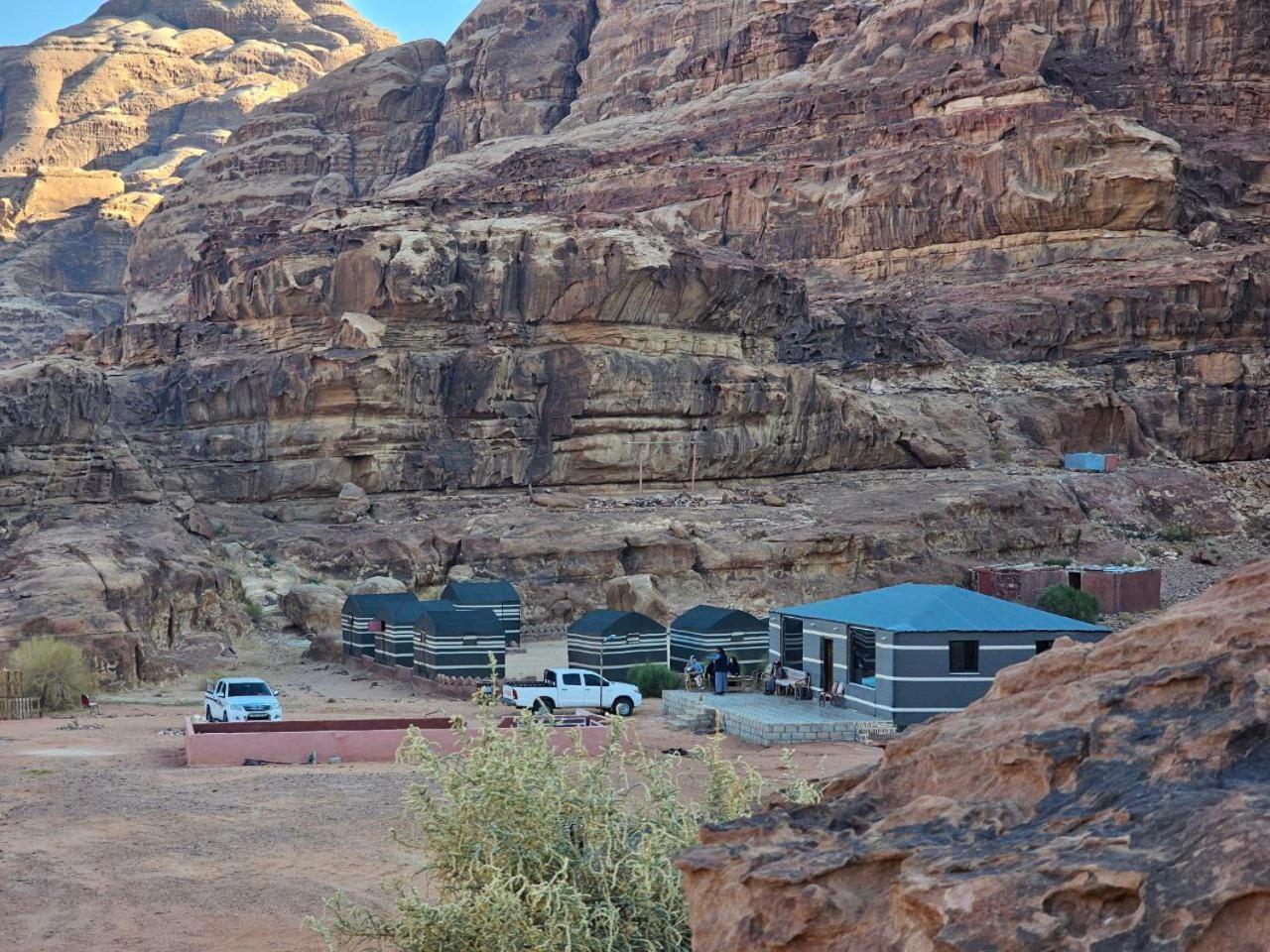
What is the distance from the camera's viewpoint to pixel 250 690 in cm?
2717

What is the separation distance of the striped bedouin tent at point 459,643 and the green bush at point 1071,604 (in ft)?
65.2

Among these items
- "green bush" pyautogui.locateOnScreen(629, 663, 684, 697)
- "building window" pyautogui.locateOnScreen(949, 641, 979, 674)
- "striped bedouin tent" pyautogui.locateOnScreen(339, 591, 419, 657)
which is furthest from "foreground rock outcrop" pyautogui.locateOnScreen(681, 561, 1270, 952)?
"striped bedouin tent" pyautogui.locateOnScreen(339, 591, 419, 657)

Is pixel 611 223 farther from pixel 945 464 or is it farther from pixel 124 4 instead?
pixel 124 4

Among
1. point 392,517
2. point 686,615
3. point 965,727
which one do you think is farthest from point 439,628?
point 965,727

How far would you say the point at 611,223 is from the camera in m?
61.3

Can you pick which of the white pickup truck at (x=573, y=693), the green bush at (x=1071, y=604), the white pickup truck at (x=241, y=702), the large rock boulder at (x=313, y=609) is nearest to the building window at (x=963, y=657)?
the white pickup truck at (x=573, y=693)

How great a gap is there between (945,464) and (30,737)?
148ft

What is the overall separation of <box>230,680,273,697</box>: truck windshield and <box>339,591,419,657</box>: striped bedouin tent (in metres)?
9.17

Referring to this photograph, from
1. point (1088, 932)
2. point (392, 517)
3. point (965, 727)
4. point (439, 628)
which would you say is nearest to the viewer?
point (1088, 932)

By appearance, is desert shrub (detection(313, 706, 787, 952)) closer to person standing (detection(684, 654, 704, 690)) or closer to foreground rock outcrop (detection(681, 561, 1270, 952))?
foreground rock outcrop (detection(681, 561, 1270, 952))

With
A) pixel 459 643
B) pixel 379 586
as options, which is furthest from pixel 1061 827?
pixel 379 586

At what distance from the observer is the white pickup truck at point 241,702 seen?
2603cm

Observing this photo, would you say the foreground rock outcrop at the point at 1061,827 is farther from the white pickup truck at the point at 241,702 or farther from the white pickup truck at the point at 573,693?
the white pickup truck at the point at 573,693

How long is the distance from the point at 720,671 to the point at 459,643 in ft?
18.6
